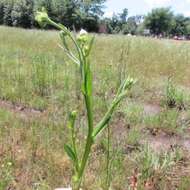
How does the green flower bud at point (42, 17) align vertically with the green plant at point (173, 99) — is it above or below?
above

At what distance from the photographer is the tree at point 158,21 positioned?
91438 millimetres

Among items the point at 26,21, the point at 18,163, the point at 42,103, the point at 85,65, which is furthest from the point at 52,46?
the point at 26,21

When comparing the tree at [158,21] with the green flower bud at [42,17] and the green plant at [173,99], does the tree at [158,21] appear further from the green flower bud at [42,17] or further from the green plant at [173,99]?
the green flower bud at [42,17]

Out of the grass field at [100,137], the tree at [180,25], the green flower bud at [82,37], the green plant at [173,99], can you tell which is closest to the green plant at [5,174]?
the grass field at [100,137]

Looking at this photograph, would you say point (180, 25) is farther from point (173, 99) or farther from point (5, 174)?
point (5, 174)

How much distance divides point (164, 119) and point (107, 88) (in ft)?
4.82

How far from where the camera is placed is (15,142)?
12.2ft

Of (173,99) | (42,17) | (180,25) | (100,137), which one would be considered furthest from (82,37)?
(180,25)

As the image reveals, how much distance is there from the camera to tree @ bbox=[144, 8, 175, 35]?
9144 cm

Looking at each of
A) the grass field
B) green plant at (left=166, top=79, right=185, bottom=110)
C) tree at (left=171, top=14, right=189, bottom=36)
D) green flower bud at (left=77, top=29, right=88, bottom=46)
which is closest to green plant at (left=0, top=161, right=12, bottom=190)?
the grass field

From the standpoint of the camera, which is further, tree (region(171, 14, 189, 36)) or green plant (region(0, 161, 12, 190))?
tree (region(171, 14, 189, 36))

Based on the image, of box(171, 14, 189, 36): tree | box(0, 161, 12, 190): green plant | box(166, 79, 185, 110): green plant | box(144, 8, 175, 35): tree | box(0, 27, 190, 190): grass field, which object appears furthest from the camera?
box(171, 14, 189, 36): tree

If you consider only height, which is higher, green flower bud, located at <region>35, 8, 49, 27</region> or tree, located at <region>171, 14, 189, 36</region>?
green flower bud, located at <region>35, 8, 49, 27</region>

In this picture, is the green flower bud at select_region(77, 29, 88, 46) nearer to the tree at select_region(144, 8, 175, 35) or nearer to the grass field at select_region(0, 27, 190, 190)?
the grass field at select_region(0, 27, 190, 190)
